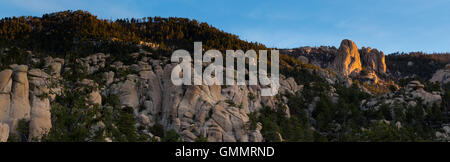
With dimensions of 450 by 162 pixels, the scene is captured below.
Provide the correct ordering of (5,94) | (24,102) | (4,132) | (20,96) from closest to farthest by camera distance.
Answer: (4,132) → (5,94) → (24,102) → (20,96)

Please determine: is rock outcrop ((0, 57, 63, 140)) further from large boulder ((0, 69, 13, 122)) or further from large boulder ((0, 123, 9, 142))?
large boulder ((0, 123, 9, 142))

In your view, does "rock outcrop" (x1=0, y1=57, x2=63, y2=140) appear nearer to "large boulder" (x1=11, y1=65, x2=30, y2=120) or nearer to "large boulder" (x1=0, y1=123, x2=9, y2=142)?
"large boulder" (x1=11, y1=65, x2=30, y2=120)

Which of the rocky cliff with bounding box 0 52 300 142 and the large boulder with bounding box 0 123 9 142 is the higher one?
the rocky cliff with bounding box 0 52 300 142

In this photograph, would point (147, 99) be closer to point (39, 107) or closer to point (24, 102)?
point (39, 107)

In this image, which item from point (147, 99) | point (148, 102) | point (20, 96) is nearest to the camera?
point (20, 96)

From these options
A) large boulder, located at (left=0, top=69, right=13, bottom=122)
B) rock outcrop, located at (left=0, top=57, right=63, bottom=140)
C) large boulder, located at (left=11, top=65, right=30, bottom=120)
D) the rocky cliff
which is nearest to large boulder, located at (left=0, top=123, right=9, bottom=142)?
the rocky cliff

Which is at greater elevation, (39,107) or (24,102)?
(24,102)

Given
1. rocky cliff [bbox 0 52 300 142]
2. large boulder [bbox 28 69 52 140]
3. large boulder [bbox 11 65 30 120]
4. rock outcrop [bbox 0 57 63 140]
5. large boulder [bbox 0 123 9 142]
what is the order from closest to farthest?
large boulder [bbox 0 123 9 142]
rock outcrop [bbox 0 57 63 140]
large boulder [bbox 28 69 52 140]
large boulder [bbox 11 65 30 120]
rocky cliff [bbox 0 52 300 142]

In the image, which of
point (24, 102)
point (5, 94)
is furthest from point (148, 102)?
point (5, 94)

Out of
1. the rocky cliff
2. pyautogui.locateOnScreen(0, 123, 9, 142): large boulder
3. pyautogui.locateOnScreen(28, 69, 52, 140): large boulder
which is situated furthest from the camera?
the rocky cliff

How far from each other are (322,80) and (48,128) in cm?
11638

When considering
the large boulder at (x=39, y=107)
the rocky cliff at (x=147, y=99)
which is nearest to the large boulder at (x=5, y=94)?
the rocky cliff at (x=147, y=99)

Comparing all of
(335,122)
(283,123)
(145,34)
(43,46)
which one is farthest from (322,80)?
(43,46)

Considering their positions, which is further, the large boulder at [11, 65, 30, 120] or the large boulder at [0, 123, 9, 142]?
the large boulder at [11, 65, 30, 120]
